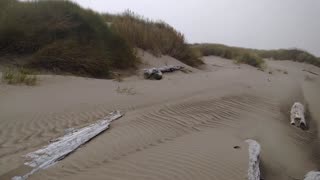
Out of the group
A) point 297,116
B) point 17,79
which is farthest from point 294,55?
point 17,79

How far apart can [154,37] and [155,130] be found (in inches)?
→ 326

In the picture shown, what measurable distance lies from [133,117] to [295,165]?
2308 mm

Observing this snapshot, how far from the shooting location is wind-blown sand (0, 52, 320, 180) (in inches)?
146

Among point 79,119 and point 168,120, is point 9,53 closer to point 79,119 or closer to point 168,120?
point 79,119

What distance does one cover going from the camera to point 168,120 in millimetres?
5543

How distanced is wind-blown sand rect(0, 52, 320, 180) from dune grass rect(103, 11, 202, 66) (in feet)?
12.8

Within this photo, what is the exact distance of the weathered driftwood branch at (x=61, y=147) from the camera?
347 centimetres

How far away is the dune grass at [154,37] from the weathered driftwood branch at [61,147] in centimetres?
630

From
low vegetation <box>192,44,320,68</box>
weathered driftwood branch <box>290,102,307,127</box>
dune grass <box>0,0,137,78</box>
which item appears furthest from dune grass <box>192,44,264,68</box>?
weathered driftwood branch <box>290,102,307,127</box>

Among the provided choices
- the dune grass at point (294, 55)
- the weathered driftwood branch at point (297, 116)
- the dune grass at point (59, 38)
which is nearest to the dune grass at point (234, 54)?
the dune grass at point (294, 55)

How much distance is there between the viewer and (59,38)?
8750mm

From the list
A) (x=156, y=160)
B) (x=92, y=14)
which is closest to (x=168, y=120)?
(x=156, y=160)

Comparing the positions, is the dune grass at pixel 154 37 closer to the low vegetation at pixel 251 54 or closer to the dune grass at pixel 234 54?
the low vegetation at pixel 251 54

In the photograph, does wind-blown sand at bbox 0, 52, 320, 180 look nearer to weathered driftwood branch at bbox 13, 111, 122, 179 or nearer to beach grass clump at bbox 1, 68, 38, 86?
weathered driftwood branch at bbox 13, 111, 122, 179
